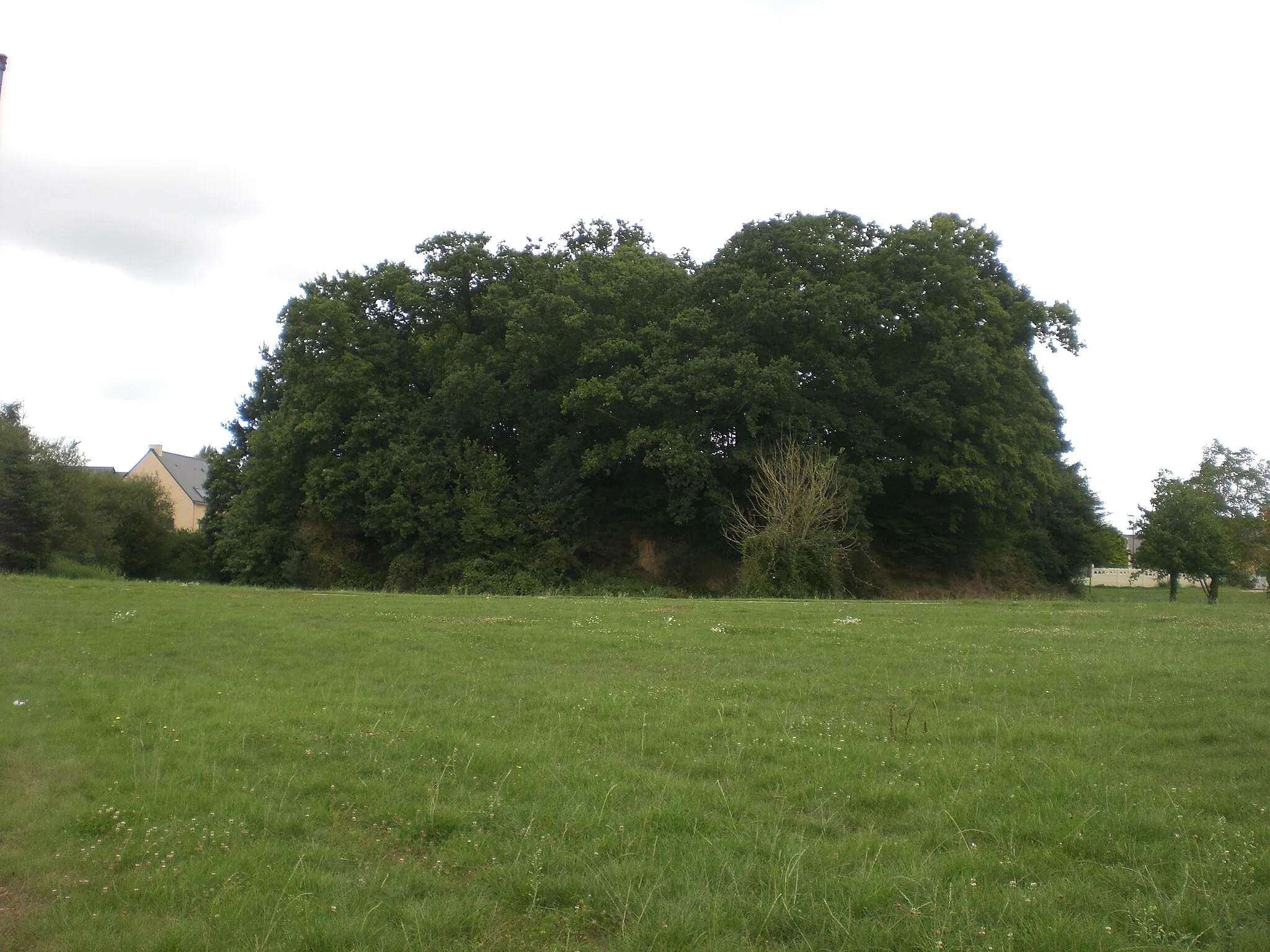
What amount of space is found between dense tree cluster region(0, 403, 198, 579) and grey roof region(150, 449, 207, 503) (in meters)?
38.4

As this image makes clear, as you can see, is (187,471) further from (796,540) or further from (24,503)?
(796,540)

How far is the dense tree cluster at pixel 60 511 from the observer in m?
39.2

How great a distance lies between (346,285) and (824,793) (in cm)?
4635

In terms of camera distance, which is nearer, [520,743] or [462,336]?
[520,743]

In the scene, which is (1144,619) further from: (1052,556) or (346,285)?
(346,285)

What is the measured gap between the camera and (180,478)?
93.2 meters

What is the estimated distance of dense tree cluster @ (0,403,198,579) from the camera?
128ft

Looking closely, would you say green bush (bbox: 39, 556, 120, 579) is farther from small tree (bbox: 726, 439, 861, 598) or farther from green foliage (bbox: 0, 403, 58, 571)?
small tree (bbox: 726, 439, 861, 598)

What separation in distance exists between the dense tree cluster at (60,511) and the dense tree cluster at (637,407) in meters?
6.42

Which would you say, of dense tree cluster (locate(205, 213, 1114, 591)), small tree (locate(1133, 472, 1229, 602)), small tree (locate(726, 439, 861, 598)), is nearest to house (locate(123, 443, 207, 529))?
dense tree cluster (locate(205, 213, 1114, 591))

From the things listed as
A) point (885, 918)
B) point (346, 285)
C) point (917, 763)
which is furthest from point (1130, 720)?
point (346, 285)

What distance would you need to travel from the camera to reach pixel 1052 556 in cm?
5191

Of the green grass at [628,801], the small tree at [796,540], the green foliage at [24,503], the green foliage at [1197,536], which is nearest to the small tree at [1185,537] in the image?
the green foliage at [1197,536]

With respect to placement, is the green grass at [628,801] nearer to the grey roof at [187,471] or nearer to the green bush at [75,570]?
the green bush at [75,570]
